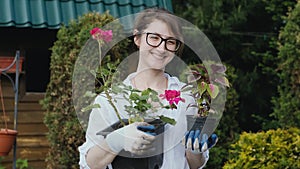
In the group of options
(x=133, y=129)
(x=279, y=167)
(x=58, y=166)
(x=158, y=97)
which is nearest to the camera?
(x=133, y=129)

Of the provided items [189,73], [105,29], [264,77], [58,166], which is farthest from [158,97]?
A: [264,77]

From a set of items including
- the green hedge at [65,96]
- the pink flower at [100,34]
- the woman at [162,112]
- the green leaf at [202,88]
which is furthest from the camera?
the green hedge at [65,96]

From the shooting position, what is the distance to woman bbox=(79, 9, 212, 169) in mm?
1890

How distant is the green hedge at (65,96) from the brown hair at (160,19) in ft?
8.42

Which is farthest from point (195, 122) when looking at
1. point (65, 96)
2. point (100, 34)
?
point (65, 96)

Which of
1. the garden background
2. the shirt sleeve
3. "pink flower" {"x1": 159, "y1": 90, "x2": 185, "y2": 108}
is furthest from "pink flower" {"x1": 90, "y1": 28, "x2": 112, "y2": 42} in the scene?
the garden background

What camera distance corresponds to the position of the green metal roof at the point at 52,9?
17.3 ft

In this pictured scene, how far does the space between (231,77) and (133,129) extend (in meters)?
3.78

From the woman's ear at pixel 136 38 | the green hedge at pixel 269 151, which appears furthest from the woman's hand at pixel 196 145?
the green hedge at pixel 269 151

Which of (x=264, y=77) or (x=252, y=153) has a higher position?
(x=264, y=77)

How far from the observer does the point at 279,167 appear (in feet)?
14.1

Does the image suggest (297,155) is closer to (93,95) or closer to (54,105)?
(54,105)

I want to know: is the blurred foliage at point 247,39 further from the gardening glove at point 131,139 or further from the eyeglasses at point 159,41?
the gardening glove at point 131,139

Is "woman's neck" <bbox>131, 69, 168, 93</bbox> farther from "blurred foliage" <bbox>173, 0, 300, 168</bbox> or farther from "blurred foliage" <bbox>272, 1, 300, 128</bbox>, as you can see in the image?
"blurred foliage" <bbox>173, 0, 300, 168</bbox>
